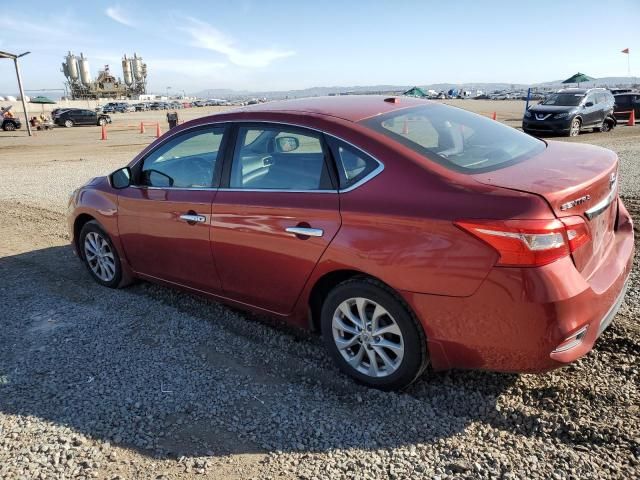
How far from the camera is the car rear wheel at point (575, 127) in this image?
1892 centimetres

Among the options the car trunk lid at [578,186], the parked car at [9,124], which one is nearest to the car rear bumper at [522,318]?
the car trunk lid at [578,186]

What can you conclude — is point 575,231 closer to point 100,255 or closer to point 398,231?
point 398,231

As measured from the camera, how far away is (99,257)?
506 centimetres

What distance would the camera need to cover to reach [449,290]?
2.68 metres

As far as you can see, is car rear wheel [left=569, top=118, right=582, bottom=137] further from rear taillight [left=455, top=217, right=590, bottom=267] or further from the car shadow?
rear taillight [left=455, top=217, right=590, bottom=267]

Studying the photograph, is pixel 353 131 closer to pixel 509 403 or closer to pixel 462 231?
pixel 462 231

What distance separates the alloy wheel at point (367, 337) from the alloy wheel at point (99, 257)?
2.70 metres

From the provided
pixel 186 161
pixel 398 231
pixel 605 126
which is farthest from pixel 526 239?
pixel 605 126

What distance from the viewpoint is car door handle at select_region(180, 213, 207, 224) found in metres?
3.82

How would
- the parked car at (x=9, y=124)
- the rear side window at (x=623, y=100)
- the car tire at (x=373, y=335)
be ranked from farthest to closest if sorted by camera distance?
1. the parked car at (x=9, y=124)
2. the rear side window at (x=623, y=100)
3. the car tire at (x=373, y=335)

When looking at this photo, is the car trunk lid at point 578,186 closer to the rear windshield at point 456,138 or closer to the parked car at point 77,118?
the rear windshield at point 456,138

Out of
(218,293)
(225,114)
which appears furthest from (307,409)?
(225,114)

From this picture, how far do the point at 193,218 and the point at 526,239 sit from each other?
2.39m

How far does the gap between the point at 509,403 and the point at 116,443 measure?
7.19ft
